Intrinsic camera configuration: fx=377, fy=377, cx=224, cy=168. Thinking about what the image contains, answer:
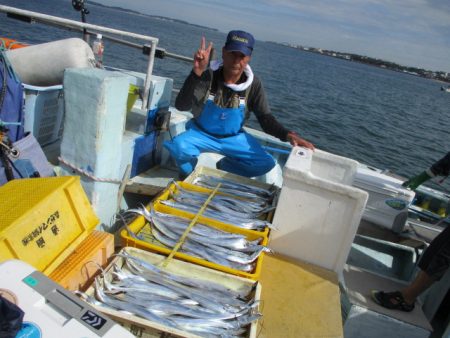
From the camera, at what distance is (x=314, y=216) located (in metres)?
3.56

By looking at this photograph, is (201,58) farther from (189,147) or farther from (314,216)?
(314,216)

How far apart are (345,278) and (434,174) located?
2238 millimetres

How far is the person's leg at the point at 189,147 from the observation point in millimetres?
4936

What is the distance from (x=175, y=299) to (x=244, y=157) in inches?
114

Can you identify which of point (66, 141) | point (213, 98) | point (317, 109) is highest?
point (213, 98)

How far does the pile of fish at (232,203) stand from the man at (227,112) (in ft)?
2.84

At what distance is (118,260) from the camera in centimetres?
284

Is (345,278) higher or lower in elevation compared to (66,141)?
lower

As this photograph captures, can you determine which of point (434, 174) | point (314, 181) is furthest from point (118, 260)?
point (434, 174)

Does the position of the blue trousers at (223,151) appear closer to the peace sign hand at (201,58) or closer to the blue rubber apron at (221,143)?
the blue rubber apron at (221,143)

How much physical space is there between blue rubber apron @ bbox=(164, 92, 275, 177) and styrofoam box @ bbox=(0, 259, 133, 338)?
3175mm

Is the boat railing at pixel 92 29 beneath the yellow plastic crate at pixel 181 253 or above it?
above

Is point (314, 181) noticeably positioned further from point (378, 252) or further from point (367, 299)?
point (378, 252)

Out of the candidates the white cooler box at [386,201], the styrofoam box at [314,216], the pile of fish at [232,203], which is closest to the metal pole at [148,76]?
the pile of fish at [232,203]
